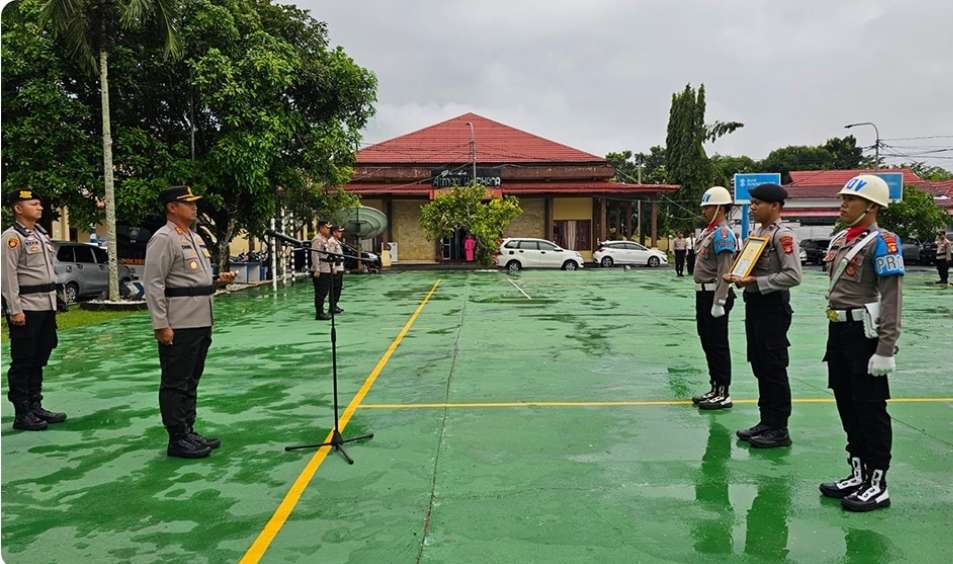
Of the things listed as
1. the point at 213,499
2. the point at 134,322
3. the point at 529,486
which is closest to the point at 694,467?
the point at 529,486

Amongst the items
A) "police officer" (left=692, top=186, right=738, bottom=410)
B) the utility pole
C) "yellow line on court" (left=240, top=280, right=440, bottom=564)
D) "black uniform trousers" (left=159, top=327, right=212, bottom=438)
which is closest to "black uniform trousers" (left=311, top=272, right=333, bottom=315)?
"yellow line on court" (left=240, top=280, right=440, bottom=564)

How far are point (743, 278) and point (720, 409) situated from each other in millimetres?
1478

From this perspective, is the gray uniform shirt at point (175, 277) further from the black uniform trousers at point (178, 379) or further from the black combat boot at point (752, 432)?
the black combat boot at point (752, 432)

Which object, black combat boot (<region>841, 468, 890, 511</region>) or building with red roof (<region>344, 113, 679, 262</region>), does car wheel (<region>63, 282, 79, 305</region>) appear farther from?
building with red roof (<region>344, 113, 679, 262</region>)

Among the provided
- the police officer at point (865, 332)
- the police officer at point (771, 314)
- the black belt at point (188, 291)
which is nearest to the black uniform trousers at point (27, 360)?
the black belt at point (188, 291)

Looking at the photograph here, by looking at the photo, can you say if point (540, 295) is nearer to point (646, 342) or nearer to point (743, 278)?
point (646, 342)

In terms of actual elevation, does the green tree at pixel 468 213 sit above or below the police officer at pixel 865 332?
above

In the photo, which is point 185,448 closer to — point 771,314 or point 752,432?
point 752,432

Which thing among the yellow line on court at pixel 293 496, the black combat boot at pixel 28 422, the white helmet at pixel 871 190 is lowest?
the yellow line on court at pixel 293 496

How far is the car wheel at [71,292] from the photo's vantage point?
14.3 m

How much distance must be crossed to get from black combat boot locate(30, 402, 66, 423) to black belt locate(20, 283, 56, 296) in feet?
2.87

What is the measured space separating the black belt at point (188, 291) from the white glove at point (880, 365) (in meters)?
4.02

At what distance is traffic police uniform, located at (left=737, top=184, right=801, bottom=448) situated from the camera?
177 inches

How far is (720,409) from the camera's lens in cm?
552
